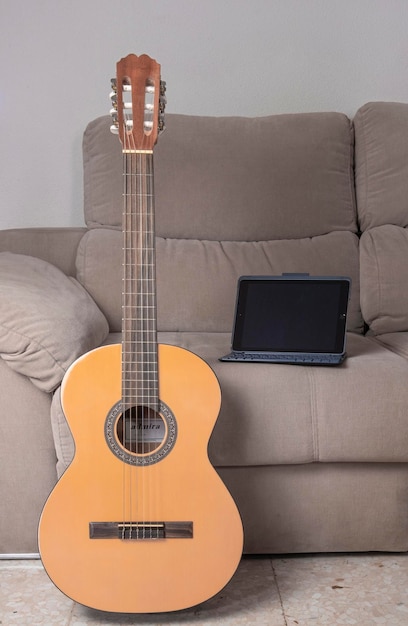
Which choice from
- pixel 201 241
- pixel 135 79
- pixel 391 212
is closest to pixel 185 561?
pixel 135 79

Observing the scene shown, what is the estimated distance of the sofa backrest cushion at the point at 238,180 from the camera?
2.05m

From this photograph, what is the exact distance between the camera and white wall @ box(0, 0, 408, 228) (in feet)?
7.67

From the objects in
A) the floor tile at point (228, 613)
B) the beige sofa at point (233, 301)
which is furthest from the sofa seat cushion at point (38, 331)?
the floor tile at point (228, 613)

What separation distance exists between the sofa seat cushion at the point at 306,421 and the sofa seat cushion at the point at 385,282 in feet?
1.85

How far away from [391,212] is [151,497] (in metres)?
1.18

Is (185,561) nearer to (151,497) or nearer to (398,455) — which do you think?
(151,497)

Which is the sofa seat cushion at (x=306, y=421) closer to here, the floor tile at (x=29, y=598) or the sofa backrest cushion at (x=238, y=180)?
the floor tile at (x=29, y=598)

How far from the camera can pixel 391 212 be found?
2.11 metres

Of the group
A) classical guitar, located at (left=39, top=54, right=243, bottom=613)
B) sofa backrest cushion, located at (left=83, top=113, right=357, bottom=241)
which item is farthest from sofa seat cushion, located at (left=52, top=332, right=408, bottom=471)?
sofa backrest cushion, located at (left=83, top=113, right=357, bottom=241)

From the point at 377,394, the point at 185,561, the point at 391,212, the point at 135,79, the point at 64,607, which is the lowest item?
the point at 64,607

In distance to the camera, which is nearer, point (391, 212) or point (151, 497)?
point (151, 497)

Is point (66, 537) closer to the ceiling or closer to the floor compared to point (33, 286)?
closer to the floor

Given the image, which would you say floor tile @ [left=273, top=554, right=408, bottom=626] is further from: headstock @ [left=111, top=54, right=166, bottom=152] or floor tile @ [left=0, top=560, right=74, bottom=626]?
headstock @ [left=111, top=54, right=166, bottom=152]

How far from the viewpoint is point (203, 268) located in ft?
6.57
